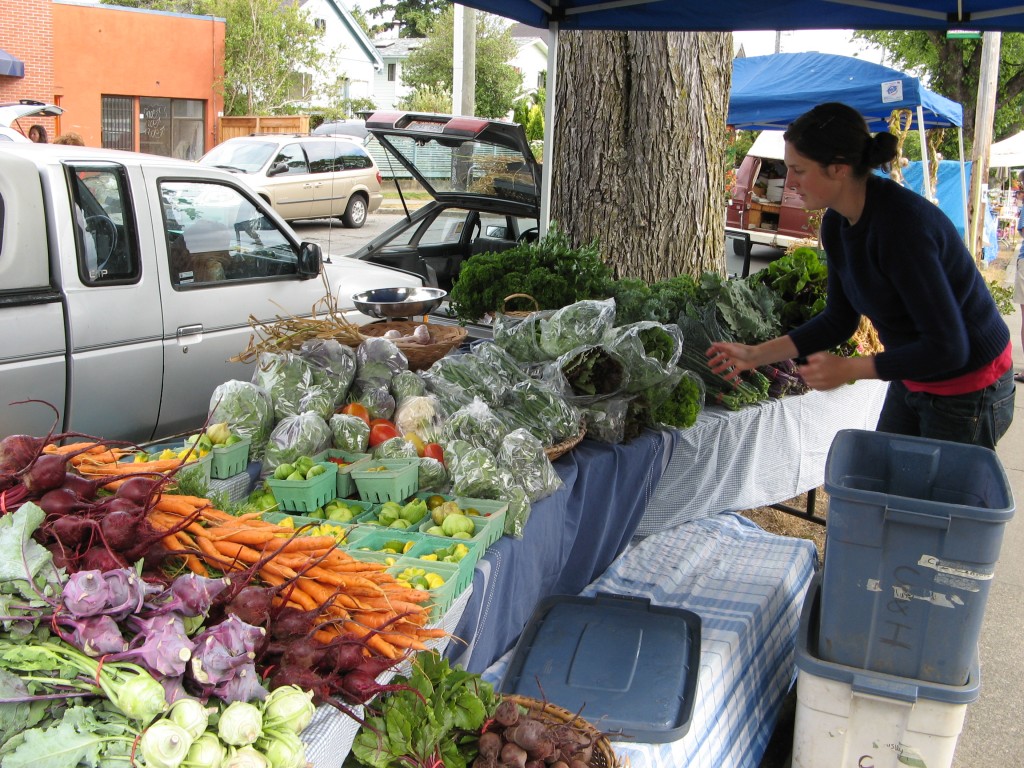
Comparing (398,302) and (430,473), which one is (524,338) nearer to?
(398,302)

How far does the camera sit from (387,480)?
2574mm

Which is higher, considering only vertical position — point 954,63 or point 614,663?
point 954,63

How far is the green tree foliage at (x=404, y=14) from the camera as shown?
6009 cm

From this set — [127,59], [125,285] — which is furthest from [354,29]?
[125,285]

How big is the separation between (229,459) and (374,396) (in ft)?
2.05

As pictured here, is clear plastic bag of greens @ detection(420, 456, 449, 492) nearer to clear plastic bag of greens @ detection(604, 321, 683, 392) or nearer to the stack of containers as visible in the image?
clear plastic bag of greens @ detection(604, 321, 683, 392)

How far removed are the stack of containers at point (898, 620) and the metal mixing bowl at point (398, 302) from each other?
2156mm

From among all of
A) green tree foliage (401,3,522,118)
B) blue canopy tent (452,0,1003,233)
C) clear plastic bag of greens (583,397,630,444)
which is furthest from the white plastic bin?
green tree foliage (401,3,522,118)

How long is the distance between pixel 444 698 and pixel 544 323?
1.95 meters

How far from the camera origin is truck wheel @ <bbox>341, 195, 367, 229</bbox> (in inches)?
554

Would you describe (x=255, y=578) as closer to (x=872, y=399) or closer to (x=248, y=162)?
(x=872, y=399)

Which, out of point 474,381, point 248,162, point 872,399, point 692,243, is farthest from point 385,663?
point 248,162

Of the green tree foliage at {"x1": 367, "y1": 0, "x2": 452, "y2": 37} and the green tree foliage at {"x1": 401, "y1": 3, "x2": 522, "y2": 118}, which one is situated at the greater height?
the green tree foliage at {"x1": 367, "y1": 0, "x2": 452, "y2": 37}

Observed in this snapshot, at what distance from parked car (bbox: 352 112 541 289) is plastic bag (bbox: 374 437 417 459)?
12.7 ft
